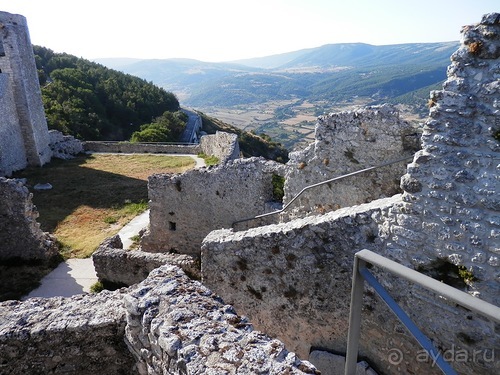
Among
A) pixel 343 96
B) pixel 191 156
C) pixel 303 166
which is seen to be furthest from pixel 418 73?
pixel 303 166

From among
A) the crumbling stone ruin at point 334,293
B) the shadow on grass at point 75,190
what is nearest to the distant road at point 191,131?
the shadow on grass at point 75,190

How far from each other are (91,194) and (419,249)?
16.8 m

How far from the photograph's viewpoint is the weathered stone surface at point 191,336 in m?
2.62

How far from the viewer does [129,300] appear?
133 inches

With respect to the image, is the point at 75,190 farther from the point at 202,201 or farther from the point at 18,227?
the point at 202,201

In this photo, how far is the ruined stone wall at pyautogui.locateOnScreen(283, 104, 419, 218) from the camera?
239 inches

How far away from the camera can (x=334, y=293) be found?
468 centimetres

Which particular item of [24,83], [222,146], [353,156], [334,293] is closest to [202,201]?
[353,156]

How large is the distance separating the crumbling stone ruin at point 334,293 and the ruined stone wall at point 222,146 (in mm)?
13446

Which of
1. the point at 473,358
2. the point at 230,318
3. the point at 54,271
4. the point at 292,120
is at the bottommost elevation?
the point at 292,120

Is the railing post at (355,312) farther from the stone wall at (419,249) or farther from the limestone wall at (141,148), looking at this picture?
the limestone wall at (141,148)

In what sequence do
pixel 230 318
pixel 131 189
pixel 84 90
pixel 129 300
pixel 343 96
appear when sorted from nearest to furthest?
pixel 230 318, pixel 129 300, pixel 131 189, pixel 84 90, pixel 343 96

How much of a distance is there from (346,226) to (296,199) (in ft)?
10.9

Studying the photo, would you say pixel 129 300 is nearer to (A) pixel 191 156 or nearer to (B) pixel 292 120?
(A) pixel 191 156
